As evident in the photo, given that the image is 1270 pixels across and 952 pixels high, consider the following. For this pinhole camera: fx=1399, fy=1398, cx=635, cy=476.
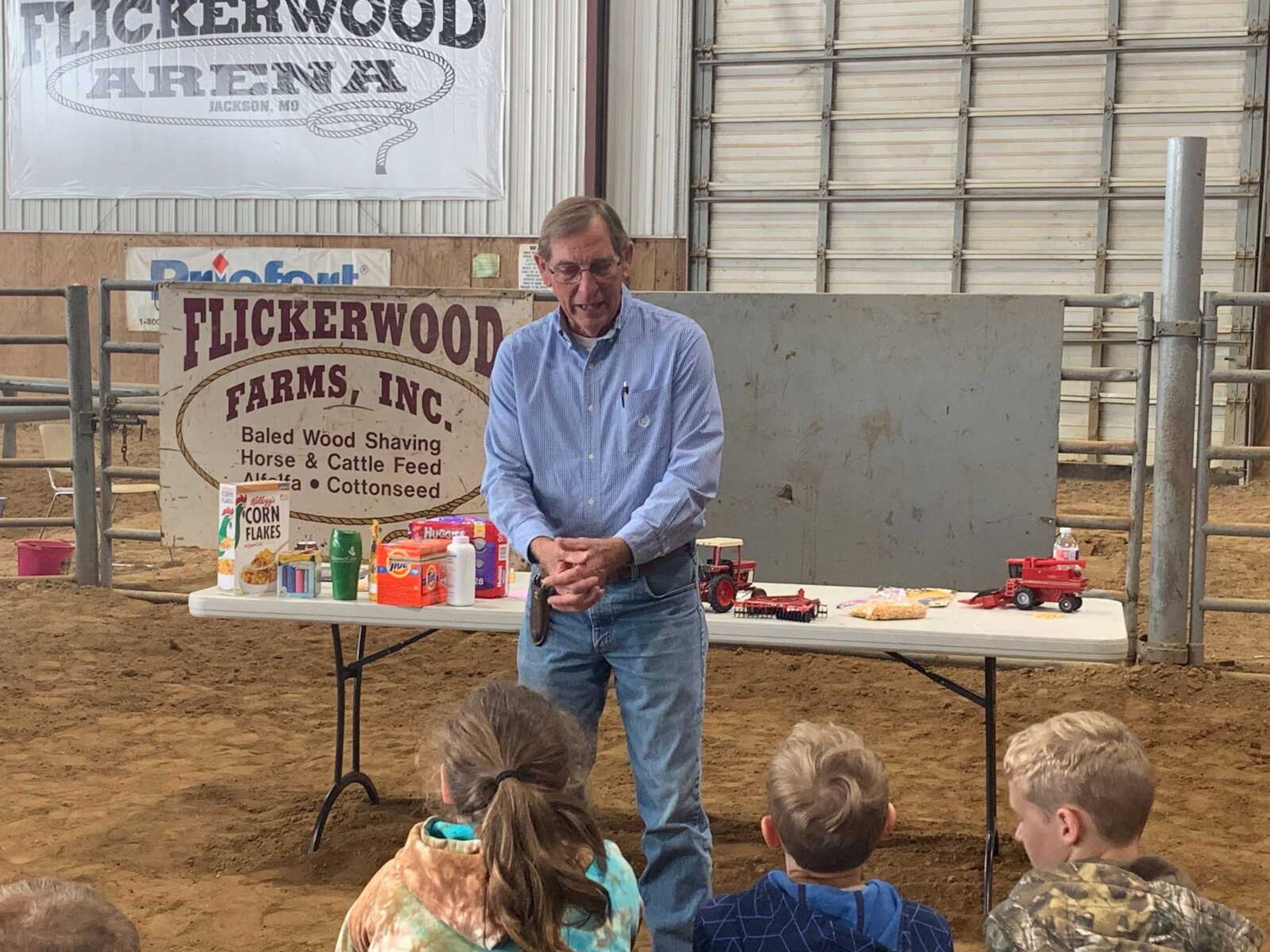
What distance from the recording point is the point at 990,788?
410cm

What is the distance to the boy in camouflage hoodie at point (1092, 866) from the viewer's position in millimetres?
1883

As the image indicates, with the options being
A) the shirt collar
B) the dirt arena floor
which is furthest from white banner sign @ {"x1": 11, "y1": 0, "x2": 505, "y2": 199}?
the shirt collar

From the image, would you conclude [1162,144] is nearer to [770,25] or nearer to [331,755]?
[770,25]

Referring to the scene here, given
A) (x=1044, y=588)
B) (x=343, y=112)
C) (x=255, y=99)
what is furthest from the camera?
(x=255, y=99)

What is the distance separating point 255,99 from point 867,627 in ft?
44.2

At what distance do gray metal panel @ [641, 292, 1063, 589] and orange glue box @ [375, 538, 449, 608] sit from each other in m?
3.14

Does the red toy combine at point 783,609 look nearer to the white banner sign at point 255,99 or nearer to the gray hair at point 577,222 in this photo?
the gray hair at point 577,222

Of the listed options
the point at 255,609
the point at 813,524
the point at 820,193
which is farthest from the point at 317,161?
the point at 255,609

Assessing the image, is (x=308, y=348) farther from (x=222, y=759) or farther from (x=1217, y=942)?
(x=1217, y=942)

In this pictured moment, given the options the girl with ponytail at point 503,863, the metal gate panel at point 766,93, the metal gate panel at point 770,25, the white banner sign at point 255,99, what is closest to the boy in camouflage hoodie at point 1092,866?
the girl with ponytail at point 503,863

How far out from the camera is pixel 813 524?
22.5 ft

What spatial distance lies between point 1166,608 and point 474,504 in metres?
3.29

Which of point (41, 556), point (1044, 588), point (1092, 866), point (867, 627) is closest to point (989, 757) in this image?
point (1044, 588)

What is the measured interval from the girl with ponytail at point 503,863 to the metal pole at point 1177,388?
4.81m
